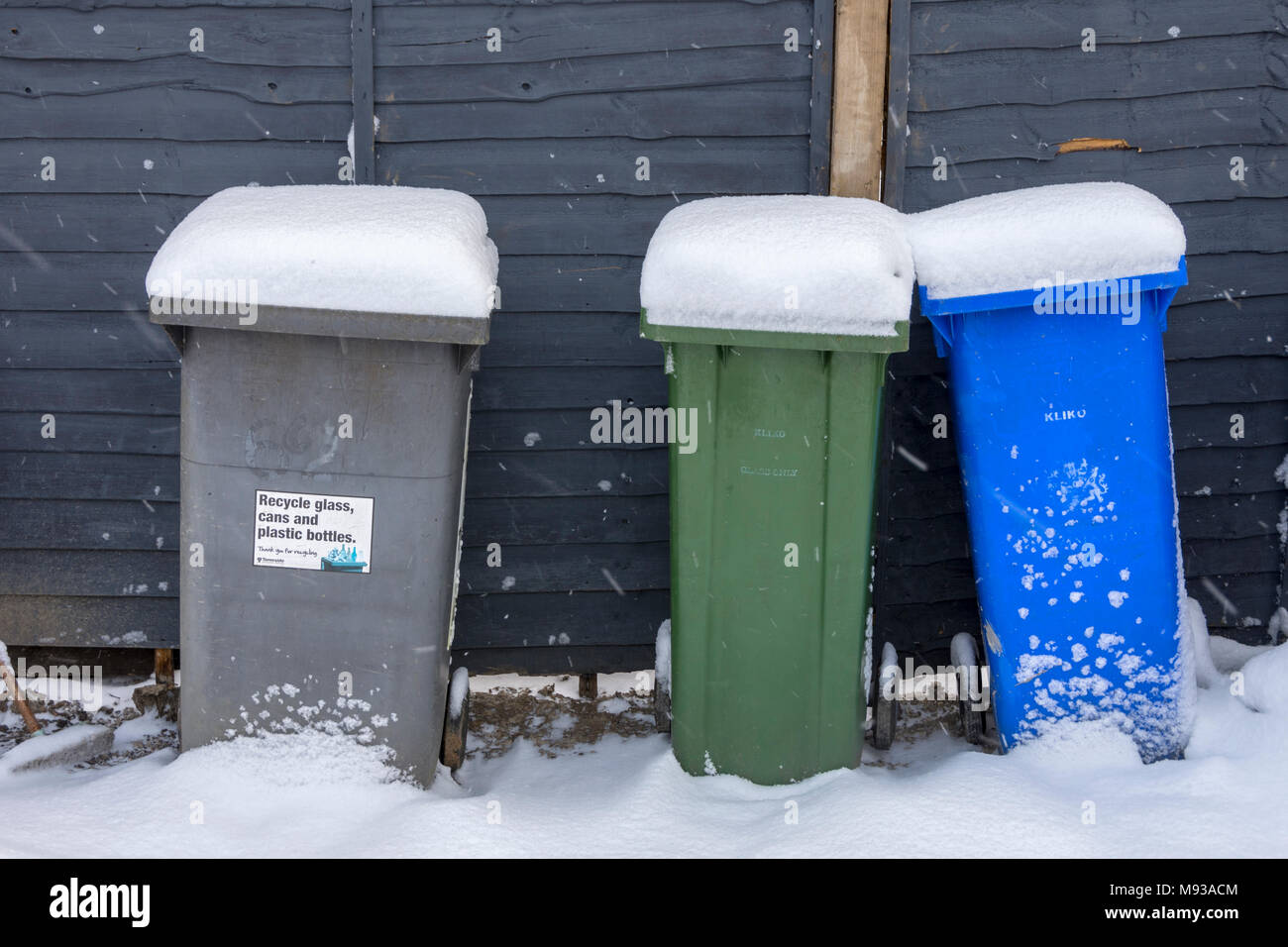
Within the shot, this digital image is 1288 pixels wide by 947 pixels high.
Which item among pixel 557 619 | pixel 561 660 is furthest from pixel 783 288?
pixel 561 660

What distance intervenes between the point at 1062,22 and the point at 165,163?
2960 mm

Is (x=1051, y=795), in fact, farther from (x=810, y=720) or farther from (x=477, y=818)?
(x=477, y=818)

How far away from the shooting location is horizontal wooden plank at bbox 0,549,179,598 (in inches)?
149

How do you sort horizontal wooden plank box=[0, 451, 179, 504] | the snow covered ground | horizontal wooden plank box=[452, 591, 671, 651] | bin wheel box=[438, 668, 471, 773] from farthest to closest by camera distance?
horizontal wooden plank box=[452, 591, 671, 651] → horizontal wooden plank box=[0, 451, 179, 504] → bin wheel box=[438, 668, 471, 773] → the snow covered ground

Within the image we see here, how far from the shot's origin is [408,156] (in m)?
3.57

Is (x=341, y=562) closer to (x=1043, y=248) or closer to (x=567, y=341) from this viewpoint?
(x=567, y=341)

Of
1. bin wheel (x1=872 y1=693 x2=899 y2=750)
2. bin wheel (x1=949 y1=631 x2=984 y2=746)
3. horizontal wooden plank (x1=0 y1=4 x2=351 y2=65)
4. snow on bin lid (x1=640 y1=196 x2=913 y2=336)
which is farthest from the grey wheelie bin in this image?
bin wheel (x1=949 y1=631 x2=984 y2=746)

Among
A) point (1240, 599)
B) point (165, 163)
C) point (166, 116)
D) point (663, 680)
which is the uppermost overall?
point (166, 116)

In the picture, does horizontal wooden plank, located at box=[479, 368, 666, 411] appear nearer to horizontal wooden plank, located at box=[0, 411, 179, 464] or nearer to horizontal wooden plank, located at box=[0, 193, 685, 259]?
horizontal wooden plank, located at box=[0, 193, 685, 259]

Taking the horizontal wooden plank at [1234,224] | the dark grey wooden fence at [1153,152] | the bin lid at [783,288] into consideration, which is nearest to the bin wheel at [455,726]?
the bin lid at [783,288]

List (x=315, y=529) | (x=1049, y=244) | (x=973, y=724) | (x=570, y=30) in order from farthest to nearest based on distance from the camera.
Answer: (x=570, y=30)
(x=973, y=724)
(x=315, y=529)
(x=1049, y=244)

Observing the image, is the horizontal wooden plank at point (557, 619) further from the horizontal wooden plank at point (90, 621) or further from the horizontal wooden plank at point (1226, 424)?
the horizontal wooden plank at point (1226, 424)

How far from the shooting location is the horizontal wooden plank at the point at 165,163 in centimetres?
356

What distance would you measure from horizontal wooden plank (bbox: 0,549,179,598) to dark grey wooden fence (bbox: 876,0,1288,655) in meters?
2.56
